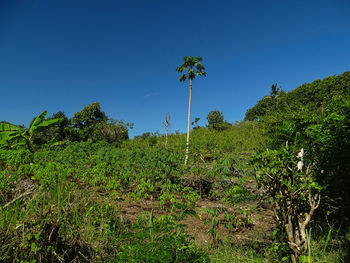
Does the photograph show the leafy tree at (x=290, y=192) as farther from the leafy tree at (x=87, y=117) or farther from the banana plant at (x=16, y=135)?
the leafy tree at (x=87, y=117)

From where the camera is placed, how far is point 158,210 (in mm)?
4230

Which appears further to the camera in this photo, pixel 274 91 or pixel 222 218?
pixel 274 91

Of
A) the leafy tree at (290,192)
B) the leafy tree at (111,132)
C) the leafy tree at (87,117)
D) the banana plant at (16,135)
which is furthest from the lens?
the leafy tree at (87,117)

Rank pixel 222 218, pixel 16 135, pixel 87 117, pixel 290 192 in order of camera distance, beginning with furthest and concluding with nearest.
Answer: pixel 87 117 → pixel 222 218 → pixel 16 135 → pixel 290 192

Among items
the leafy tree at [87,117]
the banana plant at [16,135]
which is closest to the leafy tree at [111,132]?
the leafy tree at [87,117]

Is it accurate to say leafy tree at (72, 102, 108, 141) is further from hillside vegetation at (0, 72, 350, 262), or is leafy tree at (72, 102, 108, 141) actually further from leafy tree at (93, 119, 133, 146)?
hillside vegetation at (0, 72, 350, 262)

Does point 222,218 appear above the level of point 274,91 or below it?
below

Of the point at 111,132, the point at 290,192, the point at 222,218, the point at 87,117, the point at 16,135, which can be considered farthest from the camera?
the point at 87,117

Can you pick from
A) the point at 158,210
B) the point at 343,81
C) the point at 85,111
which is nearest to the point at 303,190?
the point at 158,210

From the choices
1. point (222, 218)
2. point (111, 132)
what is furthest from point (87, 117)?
point (222, 218)

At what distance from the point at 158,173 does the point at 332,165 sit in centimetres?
431

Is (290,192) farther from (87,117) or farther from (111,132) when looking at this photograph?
(87,117)

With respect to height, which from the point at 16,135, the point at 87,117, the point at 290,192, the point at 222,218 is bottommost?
the point at 222,218

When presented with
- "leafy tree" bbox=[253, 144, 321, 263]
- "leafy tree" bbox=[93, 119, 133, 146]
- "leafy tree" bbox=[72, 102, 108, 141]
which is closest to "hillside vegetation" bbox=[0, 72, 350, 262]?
"leafy tree" bbox=[253, 144, 321, 263]
